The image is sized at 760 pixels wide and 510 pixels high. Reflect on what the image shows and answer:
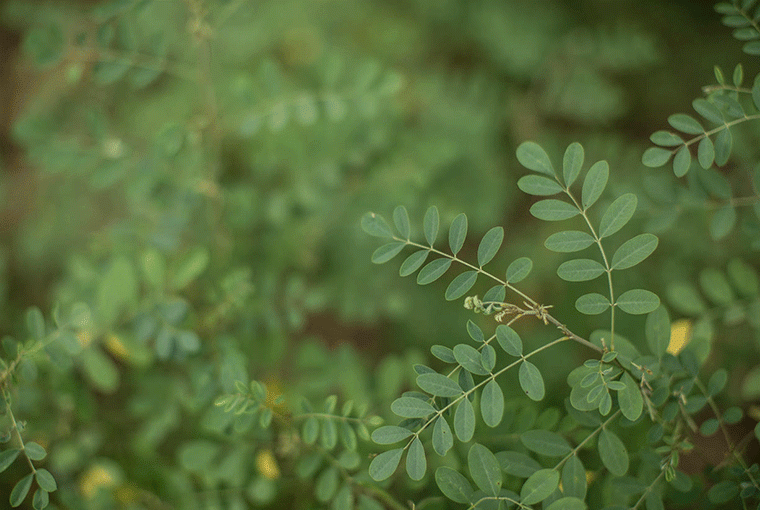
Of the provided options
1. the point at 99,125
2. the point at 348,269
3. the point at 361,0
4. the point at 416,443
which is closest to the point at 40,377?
the point at 99,125

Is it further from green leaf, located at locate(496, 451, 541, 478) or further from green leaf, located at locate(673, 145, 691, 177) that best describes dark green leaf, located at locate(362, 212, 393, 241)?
green leaf, located at locate(673, 145, 691, 177)

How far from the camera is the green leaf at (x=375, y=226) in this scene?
88 cm

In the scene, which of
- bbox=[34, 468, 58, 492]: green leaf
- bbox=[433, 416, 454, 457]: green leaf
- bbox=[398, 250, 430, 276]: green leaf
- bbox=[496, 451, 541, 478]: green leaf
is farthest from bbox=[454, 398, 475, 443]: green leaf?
bbox=[34, 468, 58, 492]: green leaf

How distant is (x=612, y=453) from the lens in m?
0.85

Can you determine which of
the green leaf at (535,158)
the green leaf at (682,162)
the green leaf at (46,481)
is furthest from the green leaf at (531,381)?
the green leaf at (46,481)

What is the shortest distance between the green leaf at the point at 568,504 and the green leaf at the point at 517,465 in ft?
0.31

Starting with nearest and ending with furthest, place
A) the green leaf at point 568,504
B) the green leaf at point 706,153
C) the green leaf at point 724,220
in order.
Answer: the green leaf at point 568,504 → the green leaf at point 706,153 → the green leaf at point 724,220

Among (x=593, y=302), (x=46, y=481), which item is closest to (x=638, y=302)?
(x=593, y=302)

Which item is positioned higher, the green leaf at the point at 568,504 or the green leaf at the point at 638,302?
the green leaf at the point at 638,302

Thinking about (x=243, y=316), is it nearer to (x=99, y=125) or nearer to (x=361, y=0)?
(x=99, y=125)

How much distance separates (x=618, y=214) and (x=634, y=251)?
7 cm

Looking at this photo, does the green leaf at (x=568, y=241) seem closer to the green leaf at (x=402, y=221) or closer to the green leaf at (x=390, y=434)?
the green leaf at (x=402, y=221)

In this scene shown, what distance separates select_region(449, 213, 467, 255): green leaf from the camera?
2.83ft

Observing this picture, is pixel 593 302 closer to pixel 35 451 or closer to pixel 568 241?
pixel 568 241
